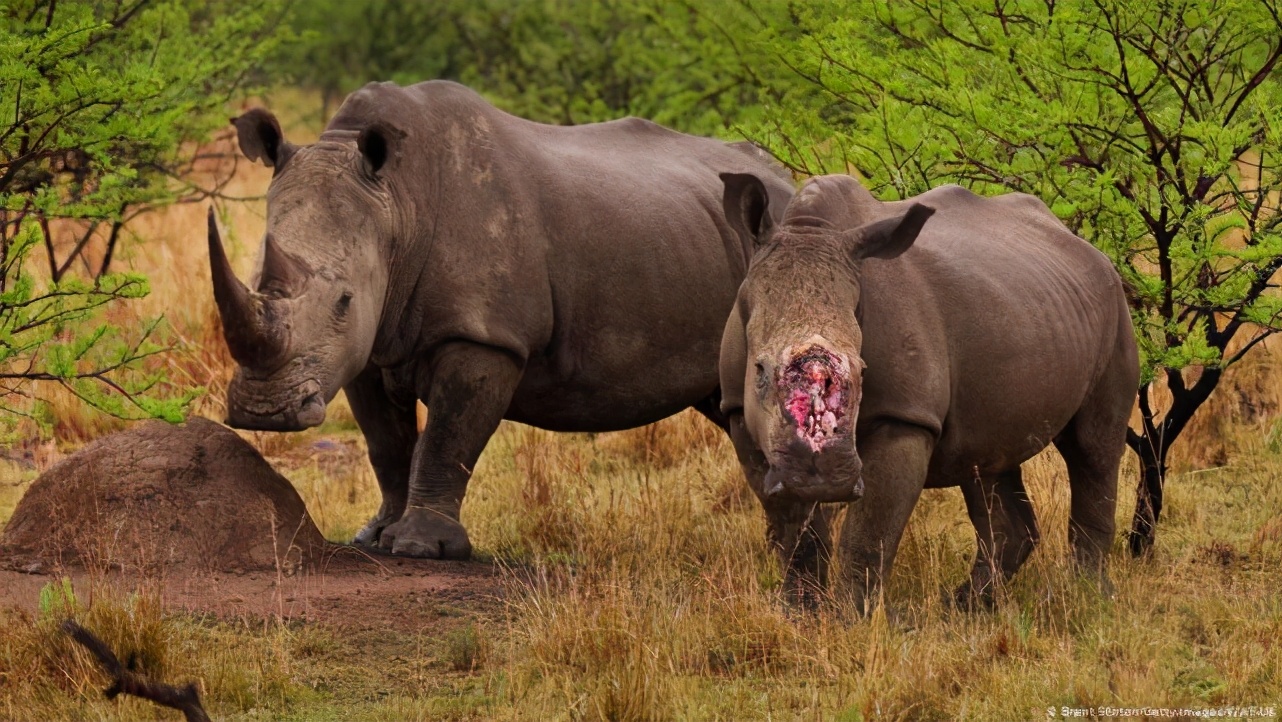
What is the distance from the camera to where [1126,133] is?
8484 millimetres

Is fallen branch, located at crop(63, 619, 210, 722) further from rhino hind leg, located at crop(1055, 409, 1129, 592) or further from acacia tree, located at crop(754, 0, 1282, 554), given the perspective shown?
acacia tree, located at crop(754, 0, 1282, 554)

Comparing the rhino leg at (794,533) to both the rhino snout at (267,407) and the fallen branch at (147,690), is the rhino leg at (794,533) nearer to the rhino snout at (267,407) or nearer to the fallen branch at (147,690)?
the rhino snout at (267,407)

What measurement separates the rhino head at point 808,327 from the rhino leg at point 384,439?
96.5 inches

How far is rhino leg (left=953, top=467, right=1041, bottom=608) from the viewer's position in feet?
24.7

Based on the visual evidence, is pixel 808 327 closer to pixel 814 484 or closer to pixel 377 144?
pixel 814 484

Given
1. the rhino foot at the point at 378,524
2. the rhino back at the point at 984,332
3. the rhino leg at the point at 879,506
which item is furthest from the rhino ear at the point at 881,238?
the rhino foot at the point at 378,524

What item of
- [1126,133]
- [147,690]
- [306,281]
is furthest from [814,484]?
[1126,133]

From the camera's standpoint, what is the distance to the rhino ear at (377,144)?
7625 mm

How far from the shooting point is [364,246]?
294 inches

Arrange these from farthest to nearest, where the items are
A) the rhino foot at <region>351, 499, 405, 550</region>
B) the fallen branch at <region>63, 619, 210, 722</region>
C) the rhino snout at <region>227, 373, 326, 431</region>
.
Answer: the rhino foot at <region>351, 499, 405, 550</region>, the rhino snout at <region>227, 373, 326, 431</region>, the fallen branch at <region>63, 619, 210, 722</region>

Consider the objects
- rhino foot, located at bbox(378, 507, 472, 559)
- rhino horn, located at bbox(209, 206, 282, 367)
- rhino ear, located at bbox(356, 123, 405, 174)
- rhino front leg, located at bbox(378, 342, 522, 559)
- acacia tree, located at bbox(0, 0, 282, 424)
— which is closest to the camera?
rhino horn, located at bbox(209, 206, 282, 367)

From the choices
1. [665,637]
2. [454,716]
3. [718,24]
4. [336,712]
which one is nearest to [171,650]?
[336,712]

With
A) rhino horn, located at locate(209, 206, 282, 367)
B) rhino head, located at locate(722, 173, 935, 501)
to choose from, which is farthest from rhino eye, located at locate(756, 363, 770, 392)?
rhino horn, located at locate(209, 206, 282, 367)

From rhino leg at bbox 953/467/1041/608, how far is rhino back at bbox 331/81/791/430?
4.81 feet
